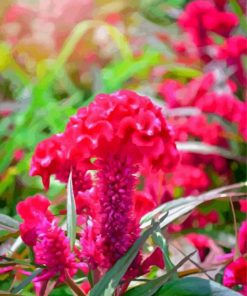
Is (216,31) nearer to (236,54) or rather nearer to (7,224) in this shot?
(236,54)

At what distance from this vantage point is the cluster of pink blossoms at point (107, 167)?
69 cm

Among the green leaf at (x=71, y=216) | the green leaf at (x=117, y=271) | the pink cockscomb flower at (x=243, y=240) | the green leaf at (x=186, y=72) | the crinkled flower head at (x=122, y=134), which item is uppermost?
the crinkled flower head at (x=122, y=134)

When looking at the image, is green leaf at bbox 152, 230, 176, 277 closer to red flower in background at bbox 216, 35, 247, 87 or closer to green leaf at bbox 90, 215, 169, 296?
green leaf at bbox 90, 215, 169, 296

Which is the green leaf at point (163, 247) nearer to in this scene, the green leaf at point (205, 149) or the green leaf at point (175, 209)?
the green leaf at point (175, 209)

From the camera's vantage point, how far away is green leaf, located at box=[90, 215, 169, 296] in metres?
0.65

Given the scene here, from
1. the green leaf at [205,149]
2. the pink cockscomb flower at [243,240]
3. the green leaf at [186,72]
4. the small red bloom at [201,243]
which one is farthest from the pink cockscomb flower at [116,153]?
the green leaf at [186,72]

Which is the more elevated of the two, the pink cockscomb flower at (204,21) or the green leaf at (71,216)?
the green leaf at (71,216)

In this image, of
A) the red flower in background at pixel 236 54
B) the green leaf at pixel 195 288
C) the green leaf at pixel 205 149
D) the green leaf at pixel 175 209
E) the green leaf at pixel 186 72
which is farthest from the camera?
the green leaf at pixel 186 72

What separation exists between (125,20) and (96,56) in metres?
0.22

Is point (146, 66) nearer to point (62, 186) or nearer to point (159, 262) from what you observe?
point (62, 186)

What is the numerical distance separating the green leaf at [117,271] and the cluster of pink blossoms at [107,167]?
2 cm

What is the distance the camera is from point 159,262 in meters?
0.73

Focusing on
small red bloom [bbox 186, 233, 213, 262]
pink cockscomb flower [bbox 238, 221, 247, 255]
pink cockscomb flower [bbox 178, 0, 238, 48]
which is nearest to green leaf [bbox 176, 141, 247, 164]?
small red bloom [bbox 186, 233, 213, 262]

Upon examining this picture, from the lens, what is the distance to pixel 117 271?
0.67m
